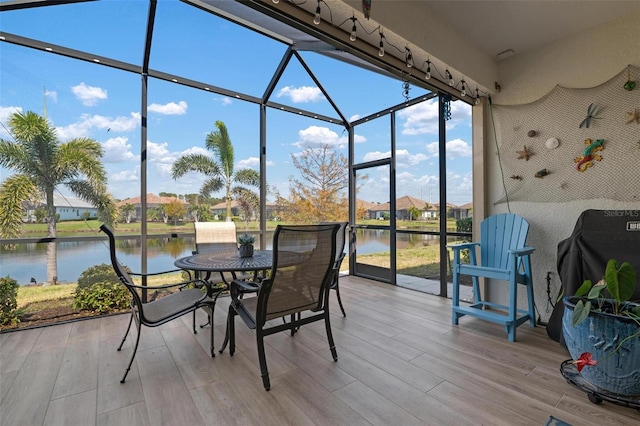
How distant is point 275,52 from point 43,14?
8.18 feet

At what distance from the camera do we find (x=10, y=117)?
9.29ft

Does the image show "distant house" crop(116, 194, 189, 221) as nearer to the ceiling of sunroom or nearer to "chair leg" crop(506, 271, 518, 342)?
the ceiling of sunroom

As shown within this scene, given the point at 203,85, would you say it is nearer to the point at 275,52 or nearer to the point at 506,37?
the point at 275,52

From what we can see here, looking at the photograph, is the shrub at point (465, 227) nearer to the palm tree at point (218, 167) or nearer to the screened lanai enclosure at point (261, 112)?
the screened lanai enclosure at point (261, 112)

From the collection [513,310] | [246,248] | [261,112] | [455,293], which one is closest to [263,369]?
[246,248]

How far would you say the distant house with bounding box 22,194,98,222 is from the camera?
2.98 metres

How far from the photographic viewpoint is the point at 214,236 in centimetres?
370

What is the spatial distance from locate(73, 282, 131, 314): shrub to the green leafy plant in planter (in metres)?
4.23

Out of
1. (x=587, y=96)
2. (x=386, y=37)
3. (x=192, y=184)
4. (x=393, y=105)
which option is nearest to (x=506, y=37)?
(x=587, y=96)

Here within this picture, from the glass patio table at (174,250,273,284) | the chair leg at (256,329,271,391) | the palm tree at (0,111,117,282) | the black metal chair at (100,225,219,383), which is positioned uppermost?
the palm tree at (0,111,117,282)

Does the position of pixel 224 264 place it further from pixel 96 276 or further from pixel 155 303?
pixel 96 276

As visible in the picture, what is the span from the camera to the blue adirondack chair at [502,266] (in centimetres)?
259

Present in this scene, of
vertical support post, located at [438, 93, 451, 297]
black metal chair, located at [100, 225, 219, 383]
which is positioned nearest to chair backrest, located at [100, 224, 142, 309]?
black metal chair, located at [100, 225, 219, 383]

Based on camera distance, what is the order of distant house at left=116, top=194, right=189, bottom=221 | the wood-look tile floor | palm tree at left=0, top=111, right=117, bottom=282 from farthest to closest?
1. distant house at left=116, top=194, right=189, bottom=221
2. palm tree at left=0, top=111, right=117, bottom=282
3. the wood-look tile floor
